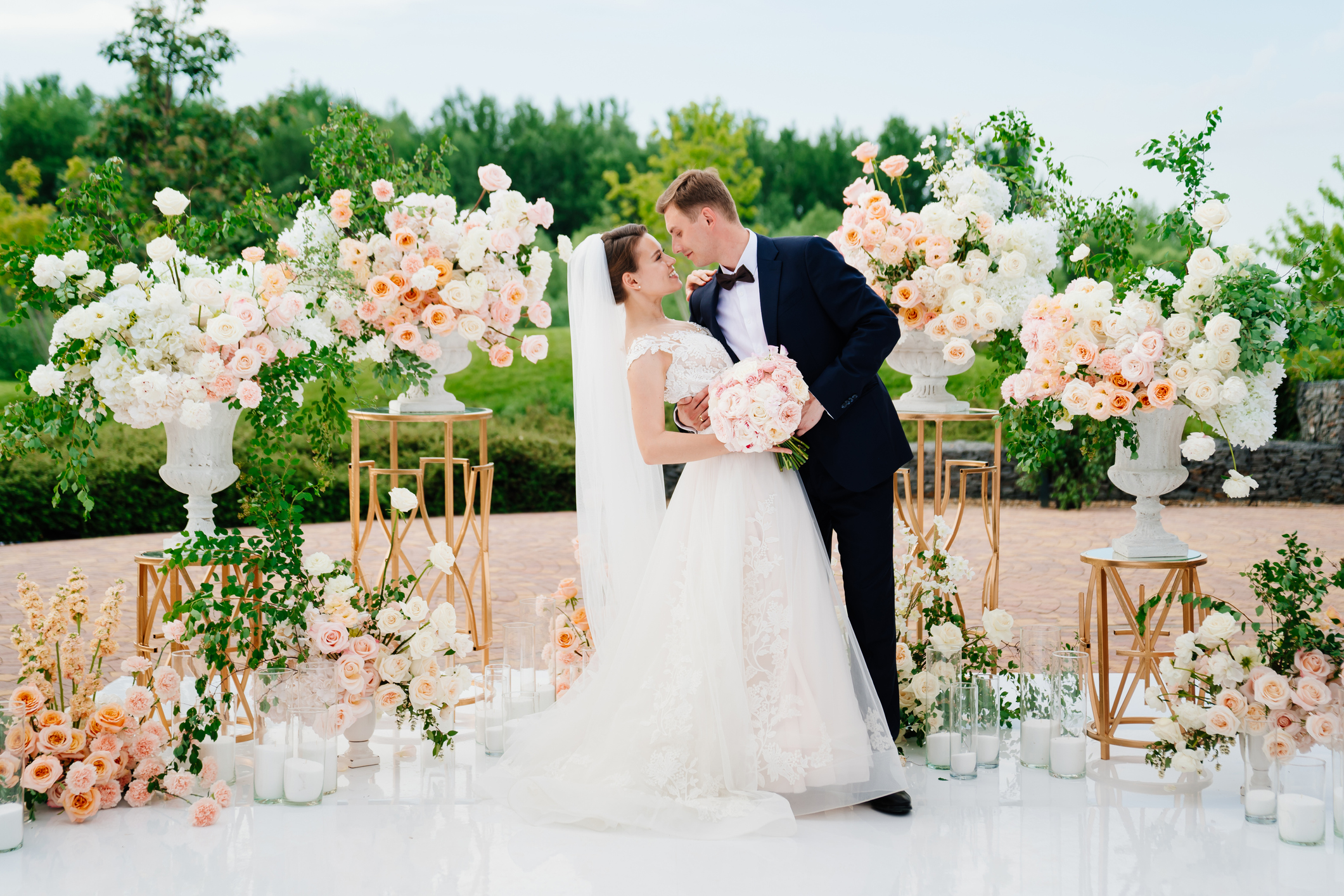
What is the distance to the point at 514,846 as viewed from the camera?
3.17m

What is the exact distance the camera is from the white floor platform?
2.90 m

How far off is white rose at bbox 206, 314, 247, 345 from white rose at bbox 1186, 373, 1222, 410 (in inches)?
122

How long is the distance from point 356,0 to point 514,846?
2173 centimetres

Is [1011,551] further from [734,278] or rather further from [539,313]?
[734,278]

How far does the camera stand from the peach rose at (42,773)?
10.6 feet

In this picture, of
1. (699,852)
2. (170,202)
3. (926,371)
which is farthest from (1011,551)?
(170,202)

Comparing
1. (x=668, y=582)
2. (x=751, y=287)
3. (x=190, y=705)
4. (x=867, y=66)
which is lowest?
(x=190, y=705)

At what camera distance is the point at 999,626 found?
4012mm

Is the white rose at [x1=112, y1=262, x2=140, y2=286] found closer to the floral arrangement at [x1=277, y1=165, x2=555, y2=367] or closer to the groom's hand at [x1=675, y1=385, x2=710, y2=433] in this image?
the floral arrangement at [x1=277, y1=165, x2=555, y2=367]

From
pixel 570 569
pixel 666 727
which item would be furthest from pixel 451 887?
pixel 570 569

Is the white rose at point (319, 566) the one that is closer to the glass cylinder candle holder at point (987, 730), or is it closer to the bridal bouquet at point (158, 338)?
the bridal bouquet at point (158, 338)

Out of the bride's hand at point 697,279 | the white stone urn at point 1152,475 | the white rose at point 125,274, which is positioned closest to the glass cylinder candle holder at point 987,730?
the white stone urn at point 1152,475

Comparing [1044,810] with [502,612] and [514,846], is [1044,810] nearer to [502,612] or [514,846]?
[514,846]

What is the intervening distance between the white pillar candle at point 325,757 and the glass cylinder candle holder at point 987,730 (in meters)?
2.18
